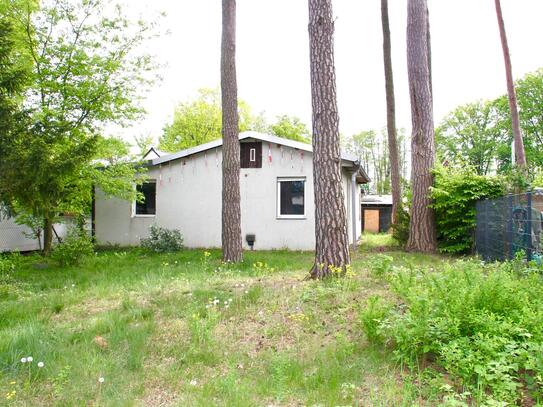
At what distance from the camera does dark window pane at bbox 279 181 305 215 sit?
40.9 ft

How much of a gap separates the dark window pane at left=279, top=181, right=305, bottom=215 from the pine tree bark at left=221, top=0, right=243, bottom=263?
3973 mm

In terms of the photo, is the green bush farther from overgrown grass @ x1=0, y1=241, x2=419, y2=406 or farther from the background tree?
the background tree

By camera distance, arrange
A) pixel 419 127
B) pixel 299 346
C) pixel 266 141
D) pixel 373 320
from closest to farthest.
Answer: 1. pixel 373 320
2. pixel 299 346
3. pixel 419 127
4. pixel 266 141

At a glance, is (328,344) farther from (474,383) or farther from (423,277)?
(423,277)

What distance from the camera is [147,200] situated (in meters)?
14.1

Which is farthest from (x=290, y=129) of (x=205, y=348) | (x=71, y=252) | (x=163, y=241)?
(x=205, y=348)

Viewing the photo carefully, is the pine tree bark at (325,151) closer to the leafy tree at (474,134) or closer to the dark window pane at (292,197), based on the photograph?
the dark window pane at (292,197)

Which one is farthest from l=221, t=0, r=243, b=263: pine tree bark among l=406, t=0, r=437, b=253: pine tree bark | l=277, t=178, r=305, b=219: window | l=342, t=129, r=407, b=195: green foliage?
l=342, t=129, r=407, b=195: green foliage

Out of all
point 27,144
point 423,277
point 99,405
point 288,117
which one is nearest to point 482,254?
point 423,277

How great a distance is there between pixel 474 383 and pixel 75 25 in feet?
41.0

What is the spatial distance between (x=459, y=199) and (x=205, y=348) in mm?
8653

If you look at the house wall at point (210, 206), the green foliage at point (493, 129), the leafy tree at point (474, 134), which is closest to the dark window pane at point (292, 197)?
the house wall at point (210, 206)

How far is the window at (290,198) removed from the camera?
1246 cm

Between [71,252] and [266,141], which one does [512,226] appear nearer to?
[266,141]
